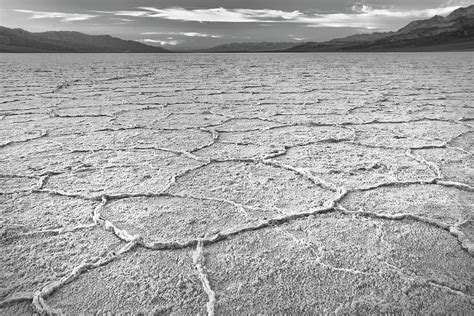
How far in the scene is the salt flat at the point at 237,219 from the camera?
814mm

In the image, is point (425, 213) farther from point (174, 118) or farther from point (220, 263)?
point (174, 118)

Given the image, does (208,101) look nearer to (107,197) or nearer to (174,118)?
(174,118)

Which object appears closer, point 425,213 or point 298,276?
point 298,276

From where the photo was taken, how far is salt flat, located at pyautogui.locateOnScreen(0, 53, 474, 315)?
0.81 metres

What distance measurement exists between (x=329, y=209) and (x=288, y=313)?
50 centimetres

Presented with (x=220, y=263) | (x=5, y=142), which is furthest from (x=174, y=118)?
(x=220, y=263)

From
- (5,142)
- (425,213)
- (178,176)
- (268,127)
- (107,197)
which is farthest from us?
(268,127)

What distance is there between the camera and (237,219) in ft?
3.80

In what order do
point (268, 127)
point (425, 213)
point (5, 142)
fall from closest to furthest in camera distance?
point (425, 213), point (5, 142), point (268, 127)

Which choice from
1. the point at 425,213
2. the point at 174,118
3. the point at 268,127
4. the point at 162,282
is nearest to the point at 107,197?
the point at 162,282

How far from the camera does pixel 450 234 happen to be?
3.42 ft

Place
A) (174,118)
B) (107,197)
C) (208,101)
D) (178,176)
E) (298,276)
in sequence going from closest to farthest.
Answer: (298,276) < (107,197) < (178,176) < (174,118) < (208,101)

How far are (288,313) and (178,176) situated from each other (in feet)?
2.88

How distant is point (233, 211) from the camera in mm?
1213
